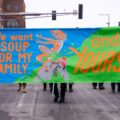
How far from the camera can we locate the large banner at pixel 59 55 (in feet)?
19.1

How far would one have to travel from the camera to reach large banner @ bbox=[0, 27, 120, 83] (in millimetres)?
5809

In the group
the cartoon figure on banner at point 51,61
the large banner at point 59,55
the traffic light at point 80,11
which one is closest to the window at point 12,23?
the traffic light at point 80,11

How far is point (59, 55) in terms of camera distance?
5820mm

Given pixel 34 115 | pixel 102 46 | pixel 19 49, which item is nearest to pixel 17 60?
pixel 19 49

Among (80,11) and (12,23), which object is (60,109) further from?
(12,23)

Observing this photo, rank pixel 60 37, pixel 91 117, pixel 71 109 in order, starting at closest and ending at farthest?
1. pixel 60 37
2. pixel 91 117
3. pixel 71 109

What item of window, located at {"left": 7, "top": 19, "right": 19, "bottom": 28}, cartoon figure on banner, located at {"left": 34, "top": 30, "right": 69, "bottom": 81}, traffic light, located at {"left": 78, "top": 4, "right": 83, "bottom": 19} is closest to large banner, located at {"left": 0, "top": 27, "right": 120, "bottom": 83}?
cartoon figure on banner, located at {"left": 34, "top": 30, "right": 69, "bottom": 81}

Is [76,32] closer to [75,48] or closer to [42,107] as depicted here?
[75,48]

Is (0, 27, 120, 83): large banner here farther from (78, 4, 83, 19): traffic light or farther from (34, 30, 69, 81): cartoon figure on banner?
(78, 4, 83, 19): traffic light

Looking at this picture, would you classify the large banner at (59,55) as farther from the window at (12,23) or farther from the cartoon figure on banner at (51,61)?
the window at (12,23)

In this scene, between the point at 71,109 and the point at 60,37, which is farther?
the point at 71,109

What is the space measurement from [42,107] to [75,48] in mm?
3322

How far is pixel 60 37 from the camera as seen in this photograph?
582cm

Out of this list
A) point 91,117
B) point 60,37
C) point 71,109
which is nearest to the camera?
point 60,37
